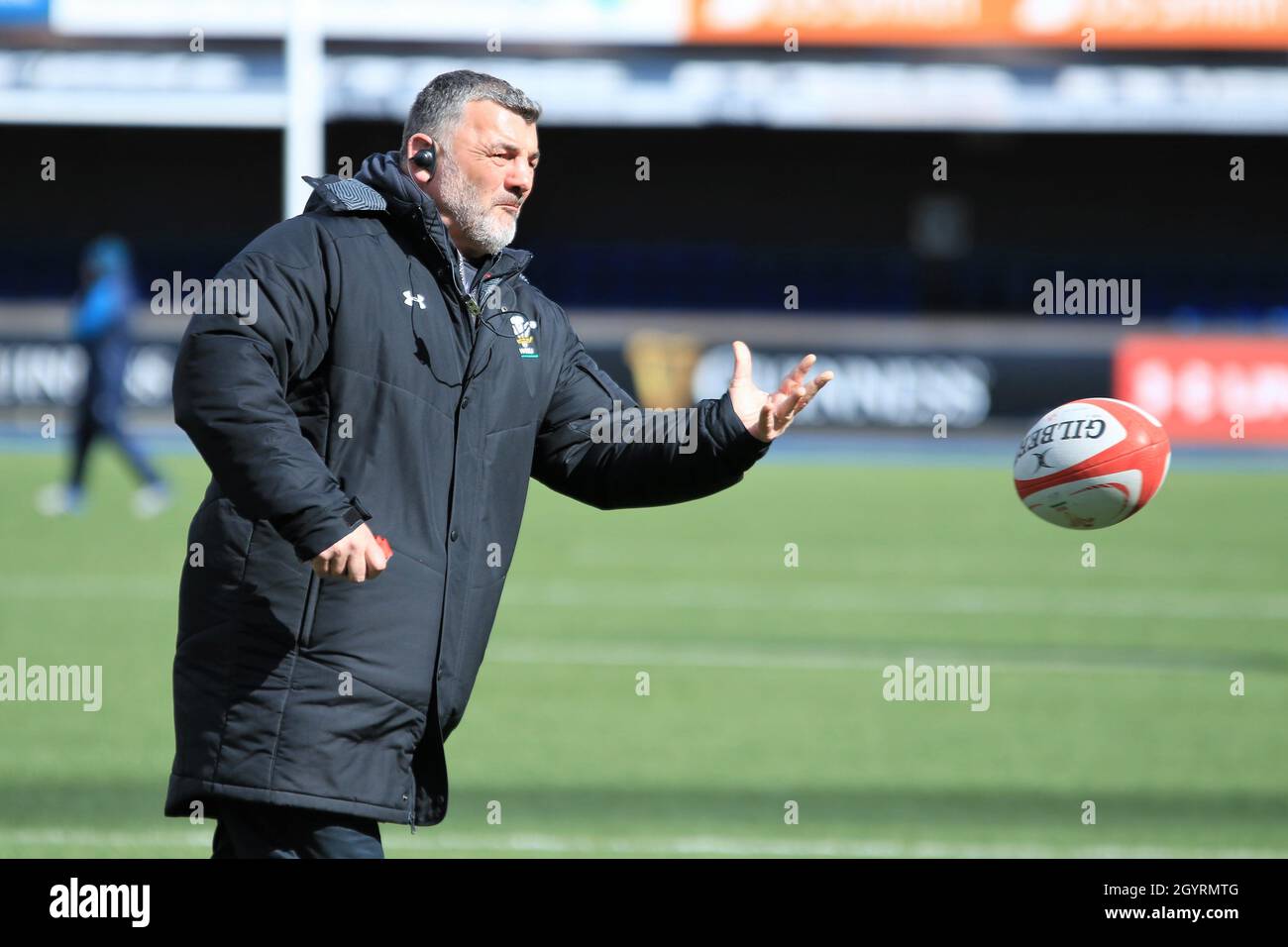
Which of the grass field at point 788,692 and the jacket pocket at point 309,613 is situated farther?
the grass field at point 788,692

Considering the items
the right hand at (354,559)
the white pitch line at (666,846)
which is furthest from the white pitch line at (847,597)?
the right hand at (354,559)

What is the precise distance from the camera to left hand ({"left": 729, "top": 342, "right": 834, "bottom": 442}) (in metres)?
3.88

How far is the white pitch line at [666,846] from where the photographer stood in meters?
5.80

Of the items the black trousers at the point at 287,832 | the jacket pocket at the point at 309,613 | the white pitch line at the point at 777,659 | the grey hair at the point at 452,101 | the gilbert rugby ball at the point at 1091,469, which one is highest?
the grey hair at the point at 452,101

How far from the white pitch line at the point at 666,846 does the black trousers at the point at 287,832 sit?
236 cm

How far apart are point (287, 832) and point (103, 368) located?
12596 millimetres

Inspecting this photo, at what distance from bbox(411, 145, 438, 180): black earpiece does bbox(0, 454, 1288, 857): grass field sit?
110 inches

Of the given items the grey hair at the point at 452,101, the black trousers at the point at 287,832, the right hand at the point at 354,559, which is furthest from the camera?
the grey hair at the point at 452,101

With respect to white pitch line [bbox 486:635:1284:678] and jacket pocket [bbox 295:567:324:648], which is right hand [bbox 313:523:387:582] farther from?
white pitch line [bbox 486:635:1284:678]

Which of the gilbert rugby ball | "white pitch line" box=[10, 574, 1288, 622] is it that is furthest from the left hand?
"white pitch line" box=[10, 574, 1288, 622]

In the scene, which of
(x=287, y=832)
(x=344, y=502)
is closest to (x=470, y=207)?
(x=344, y=502)

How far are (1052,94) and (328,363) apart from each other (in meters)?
23.6

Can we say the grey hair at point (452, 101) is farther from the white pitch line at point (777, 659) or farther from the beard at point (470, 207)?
the white pitch line at point (777, 659)

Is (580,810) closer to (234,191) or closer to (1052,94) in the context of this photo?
(1052,94)
